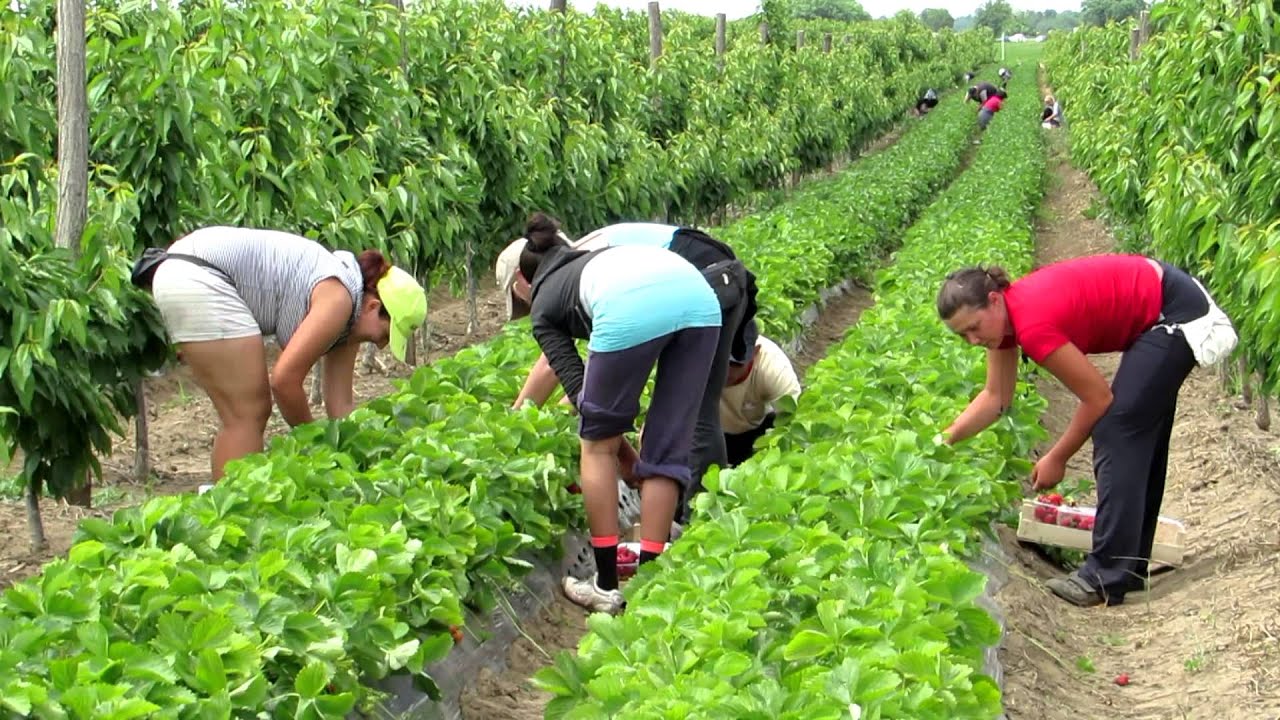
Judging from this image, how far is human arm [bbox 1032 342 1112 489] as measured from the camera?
178 inches

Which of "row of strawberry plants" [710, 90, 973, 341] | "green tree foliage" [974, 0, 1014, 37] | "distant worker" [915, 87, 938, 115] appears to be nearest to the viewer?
"row of strawberry plants" [710, 90, 973, 341]

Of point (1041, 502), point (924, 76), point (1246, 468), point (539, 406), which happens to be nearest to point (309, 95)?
point (539, 406)

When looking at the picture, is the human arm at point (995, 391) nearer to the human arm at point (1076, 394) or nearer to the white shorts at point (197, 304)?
the human arm at point (1076, 394)

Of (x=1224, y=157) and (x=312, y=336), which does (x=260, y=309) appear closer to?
(x=312, y=336)

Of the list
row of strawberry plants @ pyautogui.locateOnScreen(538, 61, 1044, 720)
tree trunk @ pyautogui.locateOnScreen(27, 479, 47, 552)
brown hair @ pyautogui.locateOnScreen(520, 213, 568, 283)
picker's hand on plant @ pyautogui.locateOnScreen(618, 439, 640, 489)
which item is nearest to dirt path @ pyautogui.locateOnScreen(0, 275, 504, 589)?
tree trunk @ pyautogui.locateOnScreen(27, 479, 47, 552)

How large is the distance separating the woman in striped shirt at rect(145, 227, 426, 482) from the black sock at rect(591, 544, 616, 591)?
101 centimetres

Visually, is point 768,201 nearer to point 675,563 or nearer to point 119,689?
point 675,563

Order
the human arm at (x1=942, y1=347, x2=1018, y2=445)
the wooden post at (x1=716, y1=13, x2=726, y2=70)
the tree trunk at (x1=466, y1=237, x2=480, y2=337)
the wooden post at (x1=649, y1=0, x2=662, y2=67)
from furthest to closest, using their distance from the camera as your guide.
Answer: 1. the wooden post at (x1=716, y1=13, x2=726, y2=70)
2. the wooden post at (x1=649, y1=0, x2=662, y2=67)
3. the tree trunk at (x1=466, y1=237, x2=480, y2=337)
4. the human arm at (x1=942, y1=347, x2=1018, y2=445)

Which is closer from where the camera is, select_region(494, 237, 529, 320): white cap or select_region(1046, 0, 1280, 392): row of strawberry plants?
select_region(494, 237, 529, 320): white cap

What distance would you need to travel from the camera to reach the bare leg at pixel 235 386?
454cm

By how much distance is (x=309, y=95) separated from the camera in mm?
6672

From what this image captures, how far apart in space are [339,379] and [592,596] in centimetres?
124

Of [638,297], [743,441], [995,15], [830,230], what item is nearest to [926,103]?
[830,230]

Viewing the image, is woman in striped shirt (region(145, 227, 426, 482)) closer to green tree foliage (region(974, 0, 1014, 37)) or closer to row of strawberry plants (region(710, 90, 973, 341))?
row of strawberry plants (region(710, 90, 973, 341))
